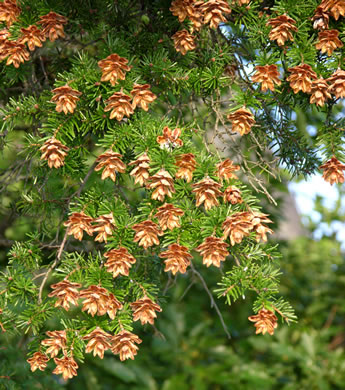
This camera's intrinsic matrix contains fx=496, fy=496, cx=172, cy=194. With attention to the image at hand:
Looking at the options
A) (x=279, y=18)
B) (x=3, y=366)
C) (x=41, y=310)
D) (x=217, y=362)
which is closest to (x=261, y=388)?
(x=217, y=362)

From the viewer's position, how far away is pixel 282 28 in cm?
108

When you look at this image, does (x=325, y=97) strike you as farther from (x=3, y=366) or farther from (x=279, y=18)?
(x=3, y=366)

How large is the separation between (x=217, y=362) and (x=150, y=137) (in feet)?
7.72

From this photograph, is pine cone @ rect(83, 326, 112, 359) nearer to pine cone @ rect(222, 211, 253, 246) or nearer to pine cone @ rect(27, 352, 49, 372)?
pine cone @ rect(27, 352, 49, 372)

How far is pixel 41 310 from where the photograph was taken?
1.06 m

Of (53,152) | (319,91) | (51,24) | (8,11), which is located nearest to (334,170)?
(319,91)

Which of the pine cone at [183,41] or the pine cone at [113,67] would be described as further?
the pine cone at [183,41]

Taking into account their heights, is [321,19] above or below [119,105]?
above

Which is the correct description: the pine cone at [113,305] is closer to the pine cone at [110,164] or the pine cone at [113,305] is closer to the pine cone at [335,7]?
the pine cone at [110,164]

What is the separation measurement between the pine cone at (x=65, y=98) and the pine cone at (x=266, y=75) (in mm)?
387

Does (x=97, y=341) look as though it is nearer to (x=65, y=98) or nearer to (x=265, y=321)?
(x=265, y=321)

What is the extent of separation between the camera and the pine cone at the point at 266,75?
1.06 meters

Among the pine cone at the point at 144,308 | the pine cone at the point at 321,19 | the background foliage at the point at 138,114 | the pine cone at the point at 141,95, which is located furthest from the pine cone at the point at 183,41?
the pine cone at the point at 144,308

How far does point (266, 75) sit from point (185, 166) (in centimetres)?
27
